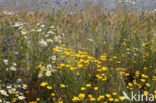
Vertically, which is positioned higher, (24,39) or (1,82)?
(24,39)

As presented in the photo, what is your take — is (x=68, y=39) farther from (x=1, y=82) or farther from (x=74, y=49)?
(x=1, y=82)

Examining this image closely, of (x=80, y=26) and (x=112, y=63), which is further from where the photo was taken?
(x=80, y=26)

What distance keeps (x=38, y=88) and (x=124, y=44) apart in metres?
1.56

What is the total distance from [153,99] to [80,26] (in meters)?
2.75

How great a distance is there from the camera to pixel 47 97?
8.21 feet

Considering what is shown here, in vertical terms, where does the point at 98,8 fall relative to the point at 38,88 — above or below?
above

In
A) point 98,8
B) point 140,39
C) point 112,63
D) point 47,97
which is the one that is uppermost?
point 98,8

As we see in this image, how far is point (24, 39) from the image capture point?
9.85 feet

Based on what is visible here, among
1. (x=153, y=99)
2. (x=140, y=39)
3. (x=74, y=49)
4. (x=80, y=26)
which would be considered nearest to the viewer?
(x=153, y=99)

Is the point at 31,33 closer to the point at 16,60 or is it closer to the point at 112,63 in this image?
the point at 16,60

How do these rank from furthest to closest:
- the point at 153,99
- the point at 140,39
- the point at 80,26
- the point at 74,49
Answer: the point at 80,26, the point at 140,39, the point at 74,49, the point at 153,99

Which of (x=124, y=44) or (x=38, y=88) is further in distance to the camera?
(x=124, y=44)

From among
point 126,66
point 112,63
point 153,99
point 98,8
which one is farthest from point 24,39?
point 98,8

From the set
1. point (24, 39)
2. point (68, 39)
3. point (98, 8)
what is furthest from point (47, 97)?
point (98, 8)
